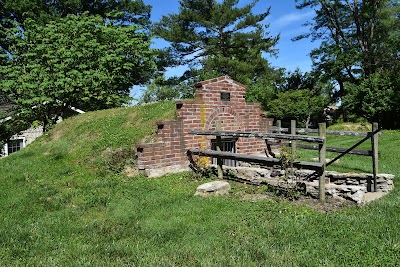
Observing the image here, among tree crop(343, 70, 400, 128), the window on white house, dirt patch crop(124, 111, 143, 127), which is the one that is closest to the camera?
dirt patch crop(124, 111, 143, 127)

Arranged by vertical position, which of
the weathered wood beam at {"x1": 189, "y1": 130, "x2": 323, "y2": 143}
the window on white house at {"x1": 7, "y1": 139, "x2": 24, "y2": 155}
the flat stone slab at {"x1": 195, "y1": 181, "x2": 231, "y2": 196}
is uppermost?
the weathered wood beam at {"x1": 189, "y1": 130, "x2": 323, "y2": 143}

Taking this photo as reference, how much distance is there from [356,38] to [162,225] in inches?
1439

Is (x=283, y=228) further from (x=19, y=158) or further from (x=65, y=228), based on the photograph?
(x=19, y=158)

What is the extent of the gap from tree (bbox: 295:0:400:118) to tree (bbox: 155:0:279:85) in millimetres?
6276

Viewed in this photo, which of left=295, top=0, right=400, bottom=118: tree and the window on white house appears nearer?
the window on white house

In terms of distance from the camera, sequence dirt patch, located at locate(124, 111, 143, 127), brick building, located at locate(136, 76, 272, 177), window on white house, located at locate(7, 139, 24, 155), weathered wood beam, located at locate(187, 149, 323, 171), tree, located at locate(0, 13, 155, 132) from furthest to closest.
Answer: window on white house, located at locate(7, 139, 24, 155) < tree, located at locate(0, 13, 155, 132) < dirt patch, located at locate(124, 111, 143, 127) < brick building, located at locate(136, 76, 272, 177) < weathered wood beam, located at locate(187, 149, 323, 171)

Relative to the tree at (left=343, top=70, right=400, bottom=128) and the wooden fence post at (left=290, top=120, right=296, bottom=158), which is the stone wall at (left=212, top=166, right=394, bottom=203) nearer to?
the wooden fence post at (left=290, top=120, right=296, bottom=158)

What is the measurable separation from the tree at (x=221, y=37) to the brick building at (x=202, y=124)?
60.2 feet

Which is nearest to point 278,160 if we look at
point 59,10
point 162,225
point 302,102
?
point 162,225

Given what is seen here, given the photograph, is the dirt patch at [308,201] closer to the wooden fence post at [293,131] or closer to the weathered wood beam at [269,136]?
the weathered wood beam at [269,136]

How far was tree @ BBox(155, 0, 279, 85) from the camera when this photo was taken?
29750 millimetres

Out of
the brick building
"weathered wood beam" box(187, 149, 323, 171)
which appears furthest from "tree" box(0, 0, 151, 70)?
"weathered wood beam" box(187, 149, 323, 171)

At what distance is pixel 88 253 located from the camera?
14.5 feet

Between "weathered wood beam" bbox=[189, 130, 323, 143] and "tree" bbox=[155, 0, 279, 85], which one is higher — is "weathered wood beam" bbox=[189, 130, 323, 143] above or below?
Answer: below
